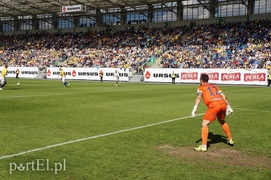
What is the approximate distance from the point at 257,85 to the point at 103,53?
29.5 meters

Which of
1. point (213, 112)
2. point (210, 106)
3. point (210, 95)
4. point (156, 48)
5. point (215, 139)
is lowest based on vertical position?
point (215, 139)

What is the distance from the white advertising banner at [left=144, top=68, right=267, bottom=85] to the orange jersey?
29900mm

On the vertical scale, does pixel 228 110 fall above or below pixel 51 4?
below

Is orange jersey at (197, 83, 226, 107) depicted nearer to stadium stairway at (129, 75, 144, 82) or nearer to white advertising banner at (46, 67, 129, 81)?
stadium stairway at (129, 75, 144, 82)

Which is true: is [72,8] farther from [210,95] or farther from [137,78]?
[210,95]

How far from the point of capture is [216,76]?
122ft

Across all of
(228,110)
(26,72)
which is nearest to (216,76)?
(228,110)

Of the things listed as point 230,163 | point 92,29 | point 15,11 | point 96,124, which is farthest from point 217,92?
point 15,11

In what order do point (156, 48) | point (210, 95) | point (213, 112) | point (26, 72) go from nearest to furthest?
point (213, 112) < point (210, 95) < point (156, 48) < point (26, 72)

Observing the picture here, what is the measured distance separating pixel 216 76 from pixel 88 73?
19258 mm

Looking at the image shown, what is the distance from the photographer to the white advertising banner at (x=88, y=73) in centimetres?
4409

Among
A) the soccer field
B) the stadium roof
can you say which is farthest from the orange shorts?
the stadium roof

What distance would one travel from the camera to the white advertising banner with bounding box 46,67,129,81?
44094 millimetres

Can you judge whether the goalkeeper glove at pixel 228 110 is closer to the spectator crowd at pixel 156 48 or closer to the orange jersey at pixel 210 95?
the orange jersey at pixel 210 95
